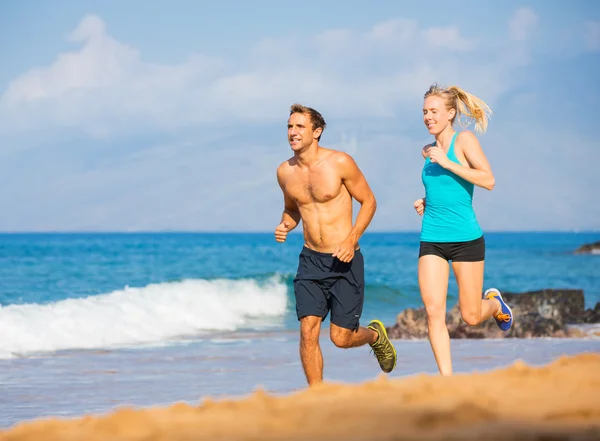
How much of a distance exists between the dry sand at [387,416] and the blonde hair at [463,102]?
91.6 inches

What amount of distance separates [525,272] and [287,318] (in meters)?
25.6

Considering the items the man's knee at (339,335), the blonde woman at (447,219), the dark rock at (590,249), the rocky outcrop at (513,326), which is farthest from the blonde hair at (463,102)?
the dark rock at (590,249)

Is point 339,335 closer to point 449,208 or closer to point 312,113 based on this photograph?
point 449,208

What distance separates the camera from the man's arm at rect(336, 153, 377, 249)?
7.27 metres

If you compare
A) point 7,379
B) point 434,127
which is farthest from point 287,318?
point 434,127

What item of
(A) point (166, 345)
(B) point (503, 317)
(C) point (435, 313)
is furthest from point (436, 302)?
(A) point (166, 345)

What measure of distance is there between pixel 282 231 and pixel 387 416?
345cm

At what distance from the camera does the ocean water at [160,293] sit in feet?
54.3

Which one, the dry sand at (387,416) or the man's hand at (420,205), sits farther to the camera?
the man's hand at (420,205)

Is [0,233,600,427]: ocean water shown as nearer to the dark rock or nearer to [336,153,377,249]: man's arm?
[336,153,377,249]: man's arm

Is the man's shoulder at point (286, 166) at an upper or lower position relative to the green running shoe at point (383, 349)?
upper

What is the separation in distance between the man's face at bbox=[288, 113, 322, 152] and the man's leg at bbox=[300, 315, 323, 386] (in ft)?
4.31

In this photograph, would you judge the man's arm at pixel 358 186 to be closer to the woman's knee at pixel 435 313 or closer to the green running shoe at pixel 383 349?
the woman's knee at pixel 435 313

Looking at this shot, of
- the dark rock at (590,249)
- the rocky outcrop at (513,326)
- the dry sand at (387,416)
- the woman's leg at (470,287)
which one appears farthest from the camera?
the dark rock at (590,249)
